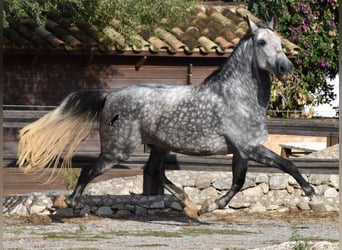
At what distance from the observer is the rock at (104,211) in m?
11.4

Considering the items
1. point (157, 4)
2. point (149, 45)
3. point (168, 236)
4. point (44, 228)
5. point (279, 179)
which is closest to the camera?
point (168, 236)

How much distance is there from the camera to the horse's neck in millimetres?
10008

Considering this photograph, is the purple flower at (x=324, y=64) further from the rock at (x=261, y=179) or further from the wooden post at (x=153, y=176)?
the wooden post at (x=153, y=176)

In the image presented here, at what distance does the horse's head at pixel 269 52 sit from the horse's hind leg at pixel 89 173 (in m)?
1.83

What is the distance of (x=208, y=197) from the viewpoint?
12.0m

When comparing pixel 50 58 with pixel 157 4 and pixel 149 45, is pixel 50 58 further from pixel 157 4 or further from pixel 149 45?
pixel 157 4

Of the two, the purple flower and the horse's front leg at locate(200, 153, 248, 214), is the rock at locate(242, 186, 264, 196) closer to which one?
the horse's front leg at locate(200, 153, 248, 214)

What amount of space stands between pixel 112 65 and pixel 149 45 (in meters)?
0.94

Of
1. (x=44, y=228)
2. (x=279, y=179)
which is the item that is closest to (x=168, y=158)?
(x=279, y=179)

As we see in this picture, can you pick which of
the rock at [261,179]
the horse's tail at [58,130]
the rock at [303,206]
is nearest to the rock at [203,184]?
the rock at [261,179]

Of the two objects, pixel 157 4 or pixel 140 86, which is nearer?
pixel 140 86

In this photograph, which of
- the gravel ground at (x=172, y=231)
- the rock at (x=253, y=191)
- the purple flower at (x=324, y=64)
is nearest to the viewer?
the gravel ground at (x=172, y=231)

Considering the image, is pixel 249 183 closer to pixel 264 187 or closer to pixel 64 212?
pixel 264 187

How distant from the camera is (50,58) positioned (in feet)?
55.3
